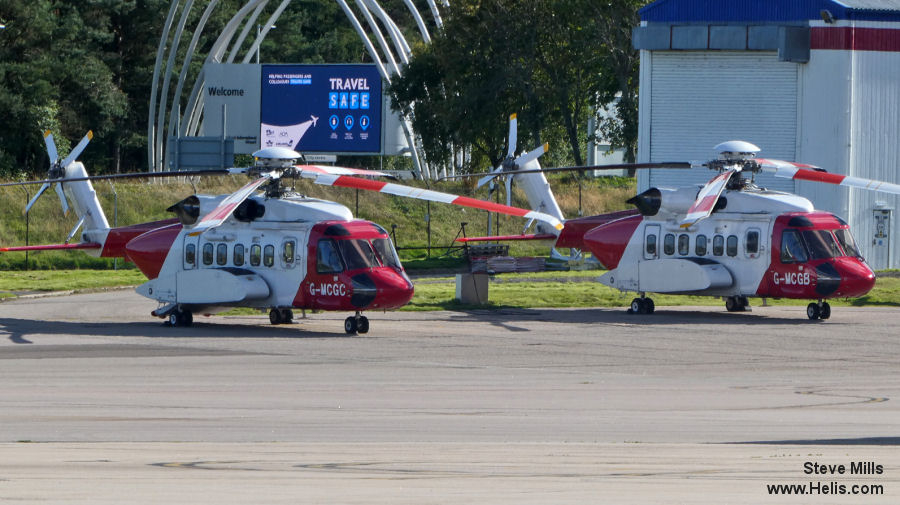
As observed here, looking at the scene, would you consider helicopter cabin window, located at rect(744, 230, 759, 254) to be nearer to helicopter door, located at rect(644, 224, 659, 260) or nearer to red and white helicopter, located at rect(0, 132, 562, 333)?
helicopter door, located at rect(644, 224, 659, 260)

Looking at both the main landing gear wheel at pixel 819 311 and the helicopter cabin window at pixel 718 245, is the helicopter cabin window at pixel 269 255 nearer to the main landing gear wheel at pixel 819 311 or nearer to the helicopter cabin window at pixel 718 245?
the helicopter cabin window at pixel 718 245

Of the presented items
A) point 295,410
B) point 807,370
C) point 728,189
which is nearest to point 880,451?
point 295,410

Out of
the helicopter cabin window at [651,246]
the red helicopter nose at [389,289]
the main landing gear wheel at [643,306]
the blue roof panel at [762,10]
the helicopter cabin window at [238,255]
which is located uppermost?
the blue roof panel at [762,10]

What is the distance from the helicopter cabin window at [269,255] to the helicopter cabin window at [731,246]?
401 inches

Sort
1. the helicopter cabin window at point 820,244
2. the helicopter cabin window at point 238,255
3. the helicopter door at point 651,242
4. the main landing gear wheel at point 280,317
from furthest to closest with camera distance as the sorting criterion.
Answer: the helicopter door at point 651,242 < the main landing gear wheel at point 280,317 < the helicopter cabin window at point 820,244 < the helicopter cabin window at point 238,255

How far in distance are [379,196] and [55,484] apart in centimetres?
4642

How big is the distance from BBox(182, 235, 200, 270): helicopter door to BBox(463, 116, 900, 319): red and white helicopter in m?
6.58

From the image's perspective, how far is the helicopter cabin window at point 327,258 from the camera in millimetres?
25234

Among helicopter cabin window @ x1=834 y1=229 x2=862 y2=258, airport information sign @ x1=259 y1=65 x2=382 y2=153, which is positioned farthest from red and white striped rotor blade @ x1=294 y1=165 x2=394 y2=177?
airport information sign @ x1=259 y1=65 x2=382 y2=153

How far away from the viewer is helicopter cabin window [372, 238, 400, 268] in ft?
83.9

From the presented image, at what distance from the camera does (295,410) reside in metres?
14.6

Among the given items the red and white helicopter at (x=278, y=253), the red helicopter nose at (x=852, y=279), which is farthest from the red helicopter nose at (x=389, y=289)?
→ the red helicopter nose at (x=852, y=279)

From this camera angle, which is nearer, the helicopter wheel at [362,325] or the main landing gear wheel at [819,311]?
the helicopter wheel at [362,325]

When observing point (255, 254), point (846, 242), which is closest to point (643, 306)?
point (846, 242)
